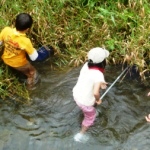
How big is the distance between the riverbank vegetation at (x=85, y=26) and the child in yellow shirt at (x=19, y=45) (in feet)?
0.97

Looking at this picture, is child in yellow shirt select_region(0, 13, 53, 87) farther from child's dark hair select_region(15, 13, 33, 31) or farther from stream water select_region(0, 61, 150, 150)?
stream water select_region(0, 61, 150, 150)

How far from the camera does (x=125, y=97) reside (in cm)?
548

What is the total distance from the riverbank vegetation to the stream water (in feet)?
1.10

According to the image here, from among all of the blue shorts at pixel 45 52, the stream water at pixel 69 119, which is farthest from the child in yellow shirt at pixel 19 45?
the stream water at pixel 69 119

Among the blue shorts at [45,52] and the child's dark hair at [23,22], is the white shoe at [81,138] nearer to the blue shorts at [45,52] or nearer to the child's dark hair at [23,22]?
the blue shorts at [45,52]

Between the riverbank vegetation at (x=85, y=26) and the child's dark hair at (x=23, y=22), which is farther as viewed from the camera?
the riverbank vegetation at (x=85, y=26)

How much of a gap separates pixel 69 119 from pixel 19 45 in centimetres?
126

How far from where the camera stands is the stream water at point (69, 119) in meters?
4.91

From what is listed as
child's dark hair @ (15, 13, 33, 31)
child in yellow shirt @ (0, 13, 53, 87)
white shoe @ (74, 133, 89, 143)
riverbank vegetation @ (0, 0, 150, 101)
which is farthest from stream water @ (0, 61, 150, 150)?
child's dark hair @ (15, 13, 33, 31)

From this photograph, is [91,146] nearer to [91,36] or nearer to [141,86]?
[141,86]

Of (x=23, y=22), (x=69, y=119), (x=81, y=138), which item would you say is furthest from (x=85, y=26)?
(x=81, y=138)

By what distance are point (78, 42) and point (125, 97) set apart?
1.23m

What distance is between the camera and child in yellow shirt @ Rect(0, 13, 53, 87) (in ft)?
16.6

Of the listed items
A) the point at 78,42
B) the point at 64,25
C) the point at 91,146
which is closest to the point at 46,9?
the point at 64,25
